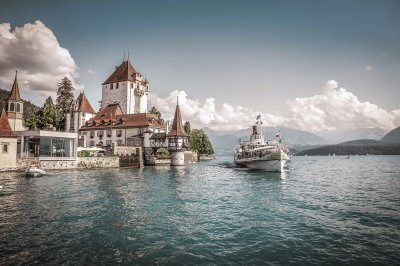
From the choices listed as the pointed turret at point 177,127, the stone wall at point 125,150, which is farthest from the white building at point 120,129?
the pointed turret at point 177,127

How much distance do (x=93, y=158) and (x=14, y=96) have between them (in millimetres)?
18644

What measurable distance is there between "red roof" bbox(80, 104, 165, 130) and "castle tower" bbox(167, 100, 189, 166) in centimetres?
634

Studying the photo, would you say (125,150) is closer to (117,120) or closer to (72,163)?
(72,163)

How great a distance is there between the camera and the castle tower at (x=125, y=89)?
83.0 m

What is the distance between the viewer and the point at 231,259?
419 inches

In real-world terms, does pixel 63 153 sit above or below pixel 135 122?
below

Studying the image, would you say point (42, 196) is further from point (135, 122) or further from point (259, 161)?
point (135, 122)

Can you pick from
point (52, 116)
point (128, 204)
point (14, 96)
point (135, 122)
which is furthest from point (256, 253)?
point (52, 116)

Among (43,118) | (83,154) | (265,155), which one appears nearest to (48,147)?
(83,154)

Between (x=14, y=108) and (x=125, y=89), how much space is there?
36.3 metres

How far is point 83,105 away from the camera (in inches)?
3049

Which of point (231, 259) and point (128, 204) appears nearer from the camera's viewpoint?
point (231, 259)

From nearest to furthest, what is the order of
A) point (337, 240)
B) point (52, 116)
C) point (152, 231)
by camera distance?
1. point (337, 240)
2. point (152, 231)
3. point (52, 116)

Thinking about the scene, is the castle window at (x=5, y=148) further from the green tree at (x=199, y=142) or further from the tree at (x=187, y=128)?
the green tree at (x=199, y=142)
